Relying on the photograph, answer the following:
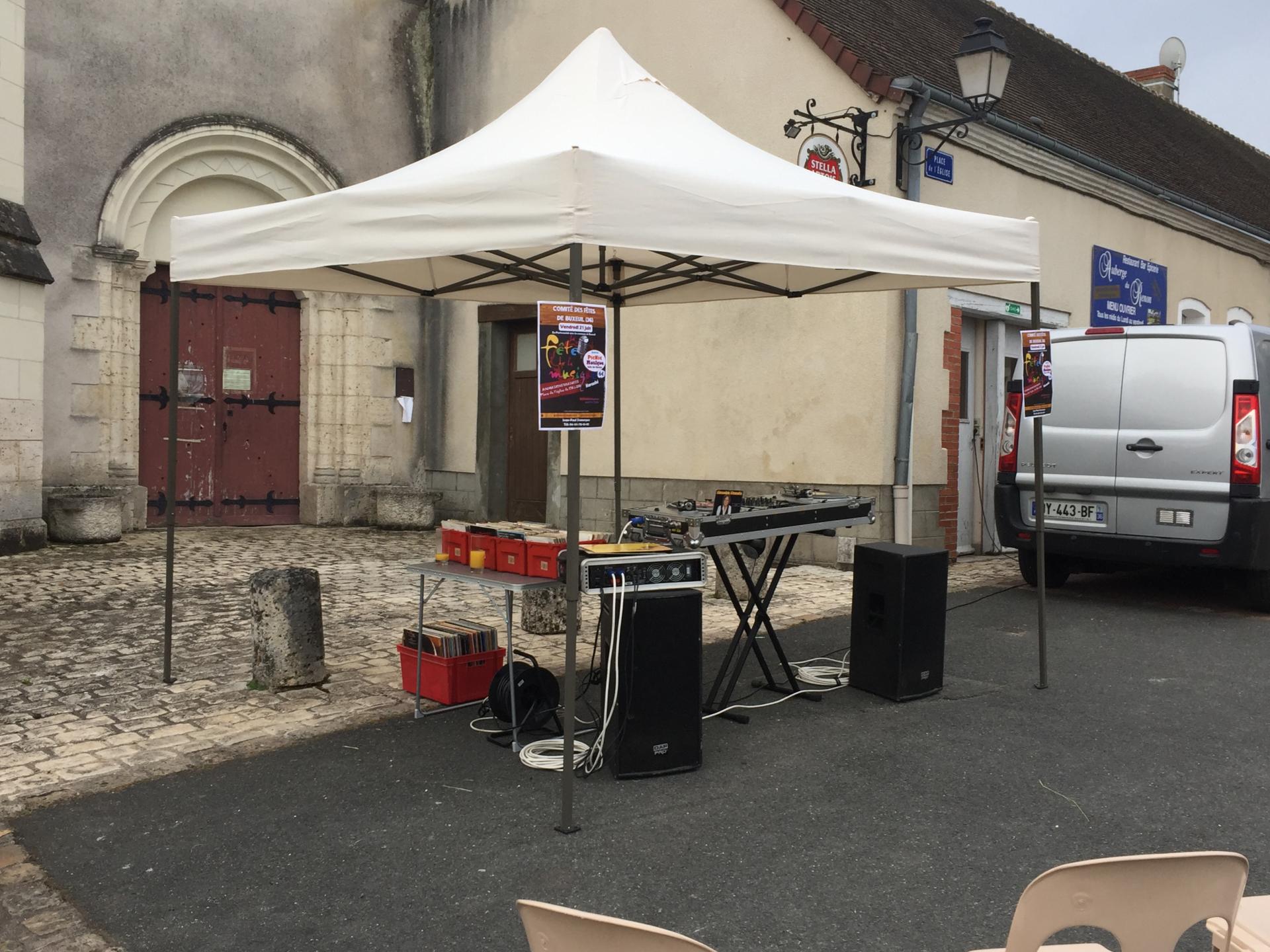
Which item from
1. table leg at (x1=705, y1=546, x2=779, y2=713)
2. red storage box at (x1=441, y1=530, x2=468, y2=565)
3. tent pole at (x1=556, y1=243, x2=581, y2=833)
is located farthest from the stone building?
tent pole at (x1=556, y1=243, x2=581, y2=833)

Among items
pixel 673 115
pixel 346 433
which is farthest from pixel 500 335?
pixel 673 115

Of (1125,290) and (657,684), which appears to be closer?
(657,684)

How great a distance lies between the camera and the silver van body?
700cm

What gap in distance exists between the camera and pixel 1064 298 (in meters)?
11.3

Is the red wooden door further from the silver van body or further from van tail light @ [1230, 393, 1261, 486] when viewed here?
Result: van tail light @ [1230, 393, 1261, 486]

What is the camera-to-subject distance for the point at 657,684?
401 cm

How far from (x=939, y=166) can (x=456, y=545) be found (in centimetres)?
656

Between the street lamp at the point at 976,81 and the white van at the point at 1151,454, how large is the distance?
2.18 meters

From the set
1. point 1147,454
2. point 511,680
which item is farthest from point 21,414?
point 1147,454

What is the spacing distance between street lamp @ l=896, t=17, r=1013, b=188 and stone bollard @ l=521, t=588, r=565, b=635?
485cm

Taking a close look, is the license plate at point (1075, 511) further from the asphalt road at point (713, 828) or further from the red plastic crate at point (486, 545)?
the red plastic crate at point (486, 545)

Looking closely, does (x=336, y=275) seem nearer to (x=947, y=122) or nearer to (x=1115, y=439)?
(x=1115, y=439)

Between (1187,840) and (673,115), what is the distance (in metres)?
3.38

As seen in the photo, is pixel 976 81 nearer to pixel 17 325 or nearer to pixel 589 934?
pixel 17 325
